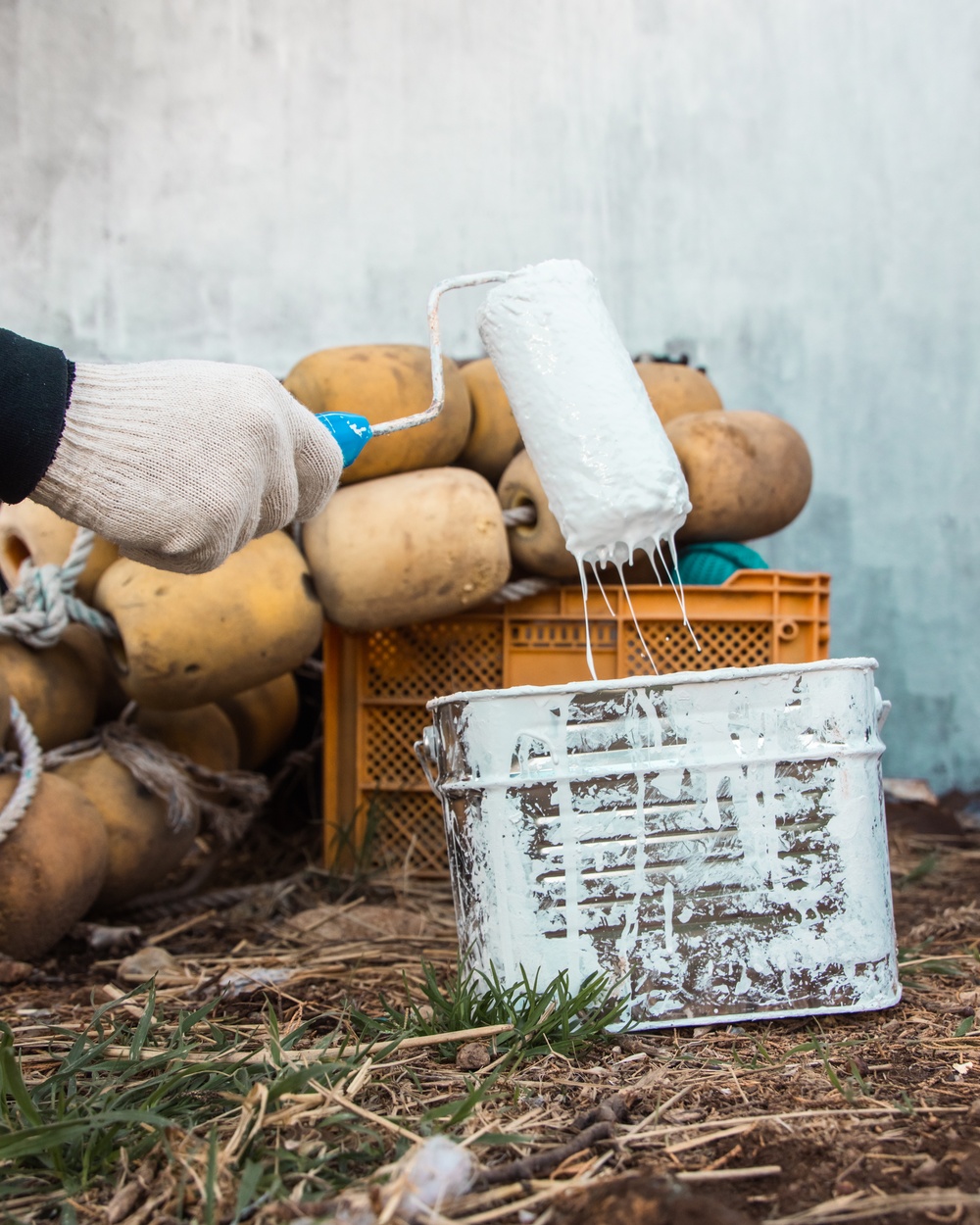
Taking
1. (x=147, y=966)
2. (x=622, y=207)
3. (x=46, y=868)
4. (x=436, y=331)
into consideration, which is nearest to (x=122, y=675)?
(x=46, y=868)

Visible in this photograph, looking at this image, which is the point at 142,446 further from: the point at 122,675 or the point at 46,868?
the point at 122,675

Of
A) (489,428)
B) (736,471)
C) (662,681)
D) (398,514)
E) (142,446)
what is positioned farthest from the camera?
(489,428)

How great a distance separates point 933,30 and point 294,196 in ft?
5.52

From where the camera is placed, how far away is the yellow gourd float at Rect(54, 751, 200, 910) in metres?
1.90

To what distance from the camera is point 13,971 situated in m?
1.61

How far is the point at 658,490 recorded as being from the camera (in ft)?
4.47

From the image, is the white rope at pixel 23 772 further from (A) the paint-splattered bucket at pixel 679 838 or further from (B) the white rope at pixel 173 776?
(A) the paint-splattered bucket at pixel 679 838

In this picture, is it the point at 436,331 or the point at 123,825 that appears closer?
the point at 436,331

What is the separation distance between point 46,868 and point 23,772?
15 centimetres

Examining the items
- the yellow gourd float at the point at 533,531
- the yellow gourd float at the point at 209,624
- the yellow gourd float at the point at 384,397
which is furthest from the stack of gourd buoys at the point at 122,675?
the yellow gourd float at the point at 533,531

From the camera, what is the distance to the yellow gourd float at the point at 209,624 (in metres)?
1.85

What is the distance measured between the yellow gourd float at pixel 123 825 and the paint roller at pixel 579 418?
89 centimetres

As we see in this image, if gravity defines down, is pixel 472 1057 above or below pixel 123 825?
below

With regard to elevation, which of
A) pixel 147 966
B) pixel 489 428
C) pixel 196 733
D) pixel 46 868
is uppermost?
pixel 489 428
